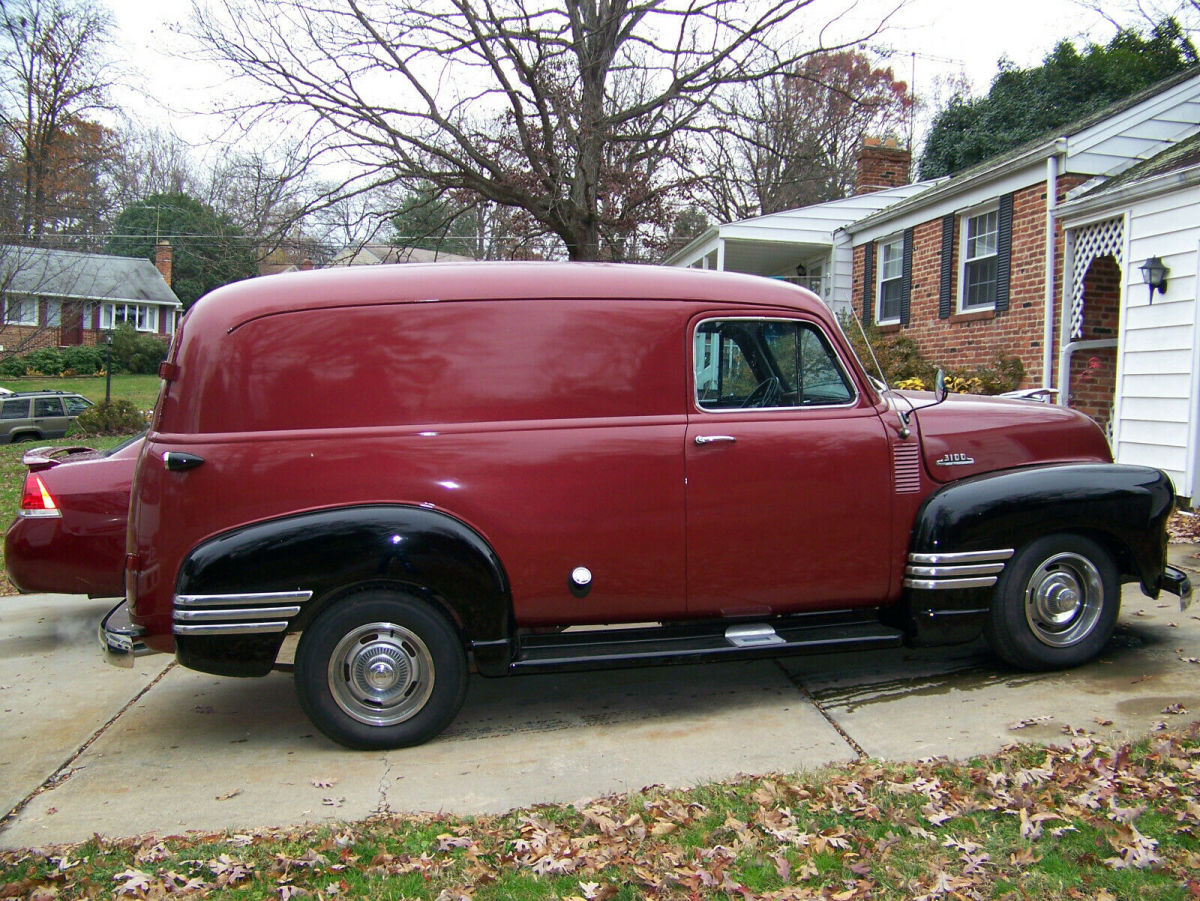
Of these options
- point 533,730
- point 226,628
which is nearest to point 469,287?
point 226,628

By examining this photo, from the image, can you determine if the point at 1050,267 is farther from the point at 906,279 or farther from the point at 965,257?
the point at 906,279

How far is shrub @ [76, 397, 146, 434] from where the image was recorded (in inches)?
828

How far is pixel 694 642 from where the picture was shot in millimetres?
4367

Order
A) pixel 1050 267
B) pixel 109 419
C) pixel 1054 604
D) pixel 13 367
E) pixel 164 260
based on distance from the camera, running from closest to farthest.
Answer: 1. pixel 1054 604
2. pixel 1050 267
3. pixel 109 419
4. pixel 13 367
5. pixel 164 260

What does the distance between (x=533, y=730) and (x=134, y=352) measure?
40.6 m

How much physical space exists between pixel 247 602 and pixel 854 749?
2.72 metres

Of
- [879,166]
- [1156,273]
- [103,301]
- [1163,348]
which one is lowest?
[1163,348]

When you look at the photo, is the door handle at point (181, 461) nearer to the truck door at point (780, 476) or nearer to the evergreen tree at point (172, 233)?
the truck door at point (780, 476)

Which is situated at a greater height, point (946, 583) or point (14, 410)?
point (14, 410)

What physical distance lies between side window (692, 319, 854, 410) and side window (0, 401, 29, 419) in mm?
23726

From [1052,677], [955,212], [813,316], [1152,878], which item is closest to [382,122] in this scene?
[955,212]

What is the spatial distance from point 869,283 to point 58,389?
1141 inches

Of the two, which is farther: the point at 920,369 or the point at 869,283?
the point at 869,283

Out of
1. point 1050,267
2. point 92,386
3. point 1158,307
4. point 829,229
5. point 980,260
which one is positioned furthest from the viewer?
point 92,386
